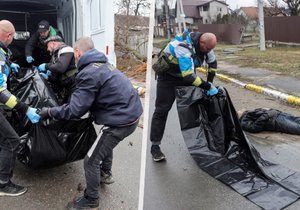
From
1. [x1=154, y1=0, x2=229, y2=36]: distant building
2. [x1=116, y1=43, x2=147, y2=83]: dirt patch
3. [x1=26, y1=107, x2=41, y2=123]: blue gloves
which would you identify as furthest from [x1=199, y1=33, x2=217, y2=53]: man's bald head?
[x1=154, y1=0, x2=229, y2=36]: distant building

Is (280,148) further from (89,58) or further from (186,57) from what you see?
(89,58)

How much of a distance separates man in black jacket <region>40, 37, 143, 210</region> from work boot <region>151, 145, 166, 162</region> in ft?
3.63

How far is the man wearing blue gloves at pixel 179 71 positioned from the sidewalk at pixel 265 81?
3124mm

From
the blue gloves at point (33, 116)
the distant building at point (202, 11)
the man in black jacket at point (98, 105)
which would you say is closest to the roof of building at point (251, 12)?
the distant building at point (202, 11)

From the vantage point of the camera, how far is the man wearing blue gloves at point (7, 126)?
2.88 metres

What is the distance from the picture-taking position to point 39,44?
508cm

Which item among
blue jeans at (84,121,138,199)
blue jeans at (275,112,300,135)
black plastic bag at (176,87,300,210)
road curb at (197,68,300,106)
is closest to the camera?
blue jeans at (84,121,138,199)

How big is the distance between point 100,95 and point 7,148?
1.01m

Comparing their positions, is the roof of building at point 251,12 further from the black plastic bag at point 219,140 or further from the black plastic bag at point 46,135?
the black plastic bag at point 46,135

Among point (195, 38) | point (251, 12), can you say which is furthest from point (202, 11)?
point (195, 38)

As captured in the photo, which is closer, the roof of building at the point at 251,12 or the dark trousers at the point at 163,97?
the dark trousers at the point at 163,97

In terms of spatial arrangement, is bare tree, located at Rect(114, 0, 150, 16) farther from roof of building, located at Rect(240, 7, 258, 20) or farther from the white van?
roof of building, located at Rect(240, 7, 258, 20)

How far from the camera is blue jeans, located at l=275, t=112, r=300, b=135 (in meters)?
4.64

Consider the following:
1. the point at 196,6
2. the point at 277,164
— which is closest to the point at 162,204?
the point at 277,164
